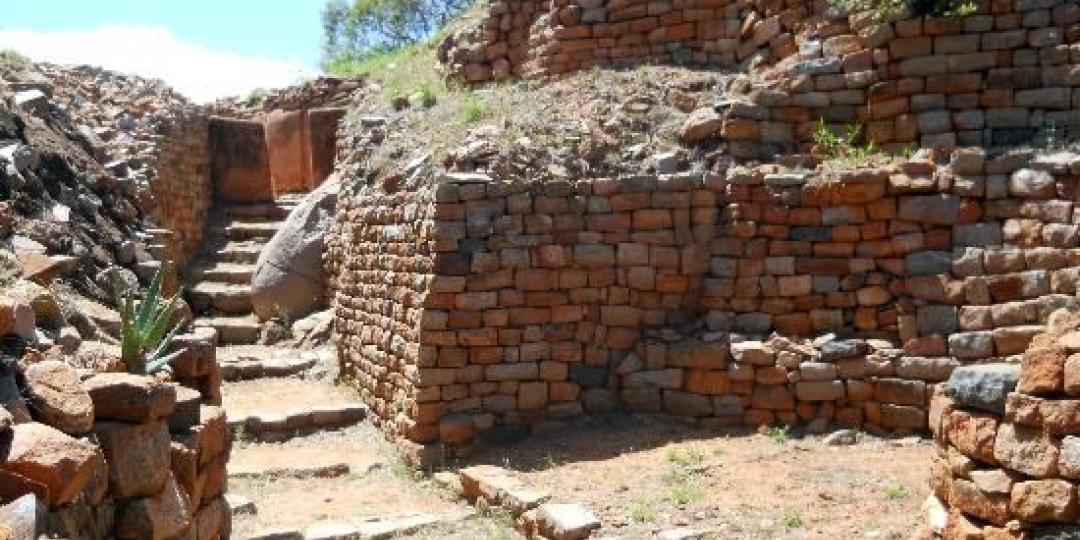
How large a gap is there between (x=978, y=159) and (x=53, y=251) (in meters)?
6.24

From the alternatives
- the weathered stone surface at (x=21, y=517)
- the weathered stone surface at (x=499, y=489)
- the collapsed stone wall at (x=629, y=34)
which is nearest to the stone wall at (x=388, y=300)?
the weathered stone surface at (x=499, y=489)

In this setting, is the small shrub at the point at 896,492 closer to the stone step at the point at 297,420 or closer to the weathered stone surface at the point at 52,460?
the weathered stone surface at the point at 52,460

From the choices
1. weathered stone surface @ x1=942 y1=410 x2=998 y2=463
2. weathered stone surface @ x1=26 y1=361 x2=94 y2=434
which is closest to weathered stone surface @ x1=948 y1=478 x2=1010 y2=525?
weathered stone surface @ x1=942 y1=410 x2=998 y2=463

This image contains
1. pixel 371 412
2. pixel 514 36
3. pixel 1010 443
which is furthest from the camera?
pixel 514 36

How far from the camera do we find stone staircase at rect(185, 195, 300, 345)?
11523mm

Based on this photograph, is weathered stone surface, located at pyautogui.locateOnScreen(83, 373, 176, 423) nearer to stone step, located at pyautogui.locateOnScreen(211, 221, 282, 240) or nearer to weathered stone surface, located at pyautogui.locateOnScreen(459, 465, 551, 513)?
weathered stone surface, located at pyautogui.locateOnScreen(459, 465, 551, 513)

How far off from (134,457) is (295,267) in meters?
8.31

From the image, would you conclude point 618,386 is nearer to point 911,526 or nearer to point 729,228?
point 729,228

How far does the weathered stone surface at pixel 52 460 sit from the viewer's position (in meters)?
2.85

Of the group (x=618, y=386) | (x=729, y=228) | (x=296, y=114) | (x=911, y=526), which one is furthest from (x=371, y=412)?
(x=296, y=114)

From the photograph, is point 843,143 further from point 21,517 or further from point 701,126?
point 21,517

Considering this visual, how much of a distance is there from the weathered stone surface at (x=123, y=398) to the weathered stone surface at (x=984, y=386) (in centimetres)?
318

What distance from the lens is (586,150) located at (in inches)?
336

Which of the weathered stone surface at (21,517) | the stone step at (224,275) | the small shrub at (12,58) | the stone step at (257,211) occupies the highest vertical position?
the small shrub at (12,58)
